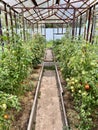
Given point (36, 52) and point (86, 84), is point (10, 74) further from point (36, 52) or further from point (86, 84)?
point (36, 52)

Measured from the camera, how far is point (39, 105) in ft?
13.4

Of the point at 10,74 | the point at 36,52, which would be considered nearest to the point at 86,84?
the point at 10,74

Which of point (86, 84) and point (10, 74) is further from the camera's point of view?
point (10, 74)

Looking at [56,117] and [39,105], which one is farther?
[39,105]

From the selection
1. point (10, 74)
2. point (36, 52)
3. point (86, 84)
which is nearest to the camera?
Result: point (86, 84)

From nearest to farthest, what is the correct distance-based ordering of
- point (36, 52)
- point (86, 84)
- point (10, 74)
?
point (86, 84) → point (10, 74) → point (36, 52)

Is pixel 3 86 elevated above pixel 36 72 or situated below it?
above

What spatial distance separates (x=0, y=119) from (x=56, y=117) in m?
1.59

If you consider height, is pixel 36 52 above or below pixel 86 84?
above

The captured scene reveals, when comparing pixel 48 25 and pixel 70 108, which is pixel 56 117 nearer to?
pixel 70 108

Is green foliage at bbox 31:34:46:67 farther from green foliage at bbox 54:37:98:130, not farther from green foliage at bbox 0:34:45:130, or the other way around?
green foliage at bbox 54:37:98:130

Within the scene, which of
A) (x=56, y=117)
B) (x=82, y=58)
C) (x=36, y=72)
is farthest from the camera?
(x=36, y=72)

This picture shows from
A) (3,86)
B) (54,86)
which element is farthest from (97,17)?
(3,86)

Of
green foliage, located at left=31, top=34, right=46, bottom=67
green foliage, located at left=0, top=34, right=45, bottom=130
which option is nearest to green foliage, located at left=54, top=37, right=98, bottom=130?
green foliage, located at left=0, top=34, right=45, bottom=130
